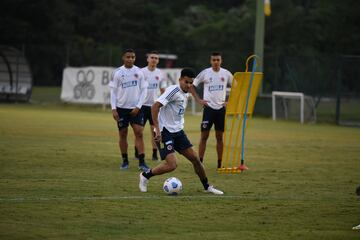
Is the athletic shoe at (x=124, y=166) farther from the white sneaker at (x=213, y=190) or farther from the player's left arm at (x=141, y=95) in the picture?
the white sneaker at (x=213, y=190)

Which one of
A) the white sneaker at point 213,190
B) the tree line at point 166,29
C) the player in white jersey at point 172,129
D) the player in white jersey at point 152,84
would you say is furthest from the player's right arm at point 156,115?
the tree line at point 166,29

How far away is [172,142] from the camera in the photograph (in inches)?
476

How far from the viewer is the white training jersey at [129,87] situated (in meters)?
15.6

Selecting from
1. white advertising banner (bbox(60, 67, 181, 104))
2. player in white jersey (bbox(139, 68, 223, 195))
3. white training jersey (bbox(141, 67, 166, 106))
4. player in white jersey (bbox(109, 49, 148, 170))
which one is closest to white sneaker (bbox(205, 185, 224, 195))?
player in white jersey (bbox(139, 68, 223, 195))

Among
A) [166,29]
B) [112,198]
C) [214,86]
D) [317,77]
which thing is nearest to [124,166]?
[214,86]

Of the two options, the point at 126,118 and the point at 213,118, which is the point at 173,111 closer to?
the point at 126,118

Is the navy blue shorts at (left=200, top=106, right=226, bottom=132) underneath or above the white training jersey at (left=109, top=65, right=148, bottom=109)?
underneath

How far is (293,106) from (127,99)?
66.6 ft

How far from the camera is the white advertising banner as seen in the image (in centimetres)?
3831

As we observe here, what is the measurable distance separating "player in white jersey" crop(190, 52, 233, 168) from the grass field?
0.60m

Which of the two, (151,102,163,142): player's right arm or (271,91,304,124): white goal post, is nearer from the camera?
(151,102,163,142): player's right arm

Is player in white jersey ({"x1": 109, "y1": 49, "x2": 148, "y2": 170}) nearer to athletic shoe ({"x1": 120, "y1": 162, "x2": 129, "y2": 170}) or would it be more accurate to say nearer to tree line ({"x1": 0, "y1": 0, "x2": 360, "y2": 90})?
athletic shoe ({"x1": 120, "y1": 162, "x2": 129, "y2": 170})

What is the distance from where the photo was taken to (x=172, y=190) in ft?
38.9

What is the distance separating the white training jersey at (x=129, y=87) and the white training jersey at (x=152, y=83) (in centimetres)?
165
